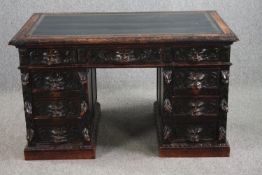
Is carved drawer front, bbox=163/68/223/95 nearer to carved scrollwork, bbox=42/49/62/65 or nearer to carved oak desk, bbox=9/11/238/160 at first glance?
carved oak desk, bbox=9/11/238/160

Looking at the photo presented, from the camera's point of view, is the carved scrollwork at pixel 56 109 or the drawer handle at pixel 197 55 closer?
the drawer handle at pixel 197 55

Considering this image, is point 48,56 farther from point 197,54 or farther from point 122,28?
point 197,54

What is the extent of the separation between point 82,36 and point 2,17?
137 centimetres

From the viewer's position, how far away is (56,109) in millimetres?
3312

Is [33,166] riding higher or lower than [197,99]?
lower

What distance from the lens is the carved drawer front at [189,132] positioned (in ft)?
10.9

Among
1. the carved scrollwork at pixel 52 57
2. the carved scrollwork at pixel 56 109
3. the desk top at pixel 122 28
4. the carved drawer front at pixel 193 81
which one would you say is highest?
the desk top at pixel 122 28

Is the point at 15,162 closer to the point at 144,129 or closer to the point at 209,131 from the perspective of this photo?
the point at 144,129

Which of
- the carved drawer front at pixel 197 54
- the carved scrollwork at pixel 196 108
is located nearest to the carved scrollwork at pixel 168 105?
the carved scrollwork at pixel 196 108

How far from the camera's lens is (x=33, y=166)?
331 centimetres

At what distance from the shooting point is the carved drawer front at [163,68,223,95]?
323 centimetres

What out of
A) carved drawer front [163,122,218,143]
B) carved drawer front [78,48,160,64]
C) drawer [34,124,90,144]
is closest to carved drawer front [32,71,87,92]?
carved drawer front [78,48,160,64]

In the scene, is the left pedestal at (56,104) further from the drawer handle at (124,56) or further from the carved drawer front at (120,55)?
the drawer handle at (124,56)

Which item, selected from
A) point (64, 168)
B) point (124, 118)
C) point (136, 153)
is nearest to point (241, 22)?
point (124, 118)
